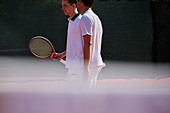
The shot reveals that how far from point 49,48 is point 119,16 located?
5160 millimetres

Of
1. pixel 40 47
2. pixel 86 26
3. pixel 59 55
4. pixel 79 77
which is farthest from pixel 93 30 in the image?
pixel 40 47

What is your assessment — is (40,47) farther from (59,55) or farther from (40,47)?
(59,55)

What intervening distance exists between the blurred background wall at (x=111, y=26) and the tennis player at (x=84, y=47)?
150 inches

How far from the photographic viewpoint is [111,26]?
7.75 meters

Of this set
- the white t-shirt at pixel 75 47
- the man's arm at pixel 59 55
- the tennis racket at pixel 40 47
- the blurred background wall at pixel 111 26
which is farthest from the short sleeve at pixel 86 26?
the blurred background wall at pixel 111 26

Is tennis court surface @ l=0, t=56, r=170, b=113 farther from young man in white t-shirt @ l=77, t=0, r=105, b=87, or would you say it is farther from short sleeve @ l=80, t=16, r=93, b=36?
short sleeve @ l=80, t=16, r=93, b=36

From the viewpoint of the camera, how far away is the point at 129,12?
7.82m

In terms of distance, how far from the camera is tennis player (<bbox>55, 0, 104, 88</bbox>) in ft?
6.34

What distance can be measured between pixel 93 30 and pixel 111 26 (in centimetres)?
584

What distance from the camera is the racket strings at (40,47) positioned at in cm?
286

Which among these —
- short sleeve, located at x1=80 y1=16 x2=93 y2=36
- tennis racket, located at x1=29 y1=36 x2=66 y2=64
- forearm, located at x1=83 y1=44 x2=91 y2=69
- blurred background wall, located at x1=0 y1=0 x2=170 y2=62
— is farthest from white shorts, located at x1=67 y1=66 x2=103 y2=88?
blurred background wall, located at x1=0 y1=0 x2=170 y2=62

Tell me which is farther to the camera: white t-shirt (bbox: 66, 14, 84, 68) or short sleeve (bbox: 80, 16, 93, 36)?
white t-shirt (bbox: 66, 14, 84, 68)

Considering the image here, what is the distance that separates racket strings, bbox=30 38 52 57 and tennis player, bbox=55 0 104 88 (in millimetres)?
721

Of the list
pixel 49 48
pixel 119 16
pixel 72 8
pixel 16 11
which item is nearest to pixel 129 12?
pixel 119 16
